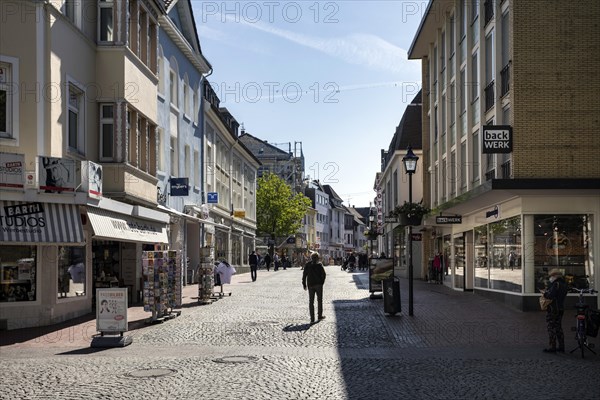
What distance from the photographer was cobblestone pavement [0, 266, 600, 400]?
30.3 ft

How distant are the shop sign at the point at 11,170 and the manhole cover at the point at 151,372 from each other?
651 centimetres

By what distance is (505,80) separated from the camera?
22266 mm

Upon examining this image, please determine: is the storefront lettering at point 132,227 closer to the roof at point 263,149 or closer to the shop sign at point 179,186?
the shop sign at point 179,186

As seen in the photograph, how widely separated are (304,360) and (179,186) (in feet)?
58.5

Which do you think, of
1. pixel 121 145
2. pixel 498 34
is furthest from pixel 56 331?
pixel 498 34

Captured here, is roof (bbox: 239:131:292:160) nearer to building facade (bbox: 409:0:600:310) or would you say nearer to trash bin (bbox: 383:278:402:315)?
building facade (bbox: 409:0:600:310)

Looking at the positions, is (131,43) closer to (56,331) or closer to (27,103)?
(27,103)

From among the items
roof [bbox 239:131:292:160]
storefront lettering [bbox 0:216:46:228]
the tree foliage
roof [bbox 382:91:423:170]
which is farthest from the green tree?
storefront lettering [bbox 0:216:46:228]

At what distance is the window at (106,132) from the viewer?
20.0 m

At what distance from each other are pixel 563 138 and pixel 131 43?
496 inches

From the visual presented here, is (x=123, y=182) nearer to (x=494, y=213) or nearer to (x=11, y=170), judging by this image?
(x=11, y=170)

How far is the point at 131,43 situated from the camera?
70.3 ft

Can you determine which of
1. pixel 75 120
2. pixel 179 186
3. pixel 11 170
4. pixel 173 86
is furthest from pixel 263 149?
pixel 11 170

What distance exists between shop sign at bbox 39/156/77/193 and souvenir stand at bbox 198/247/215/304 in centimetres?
734
